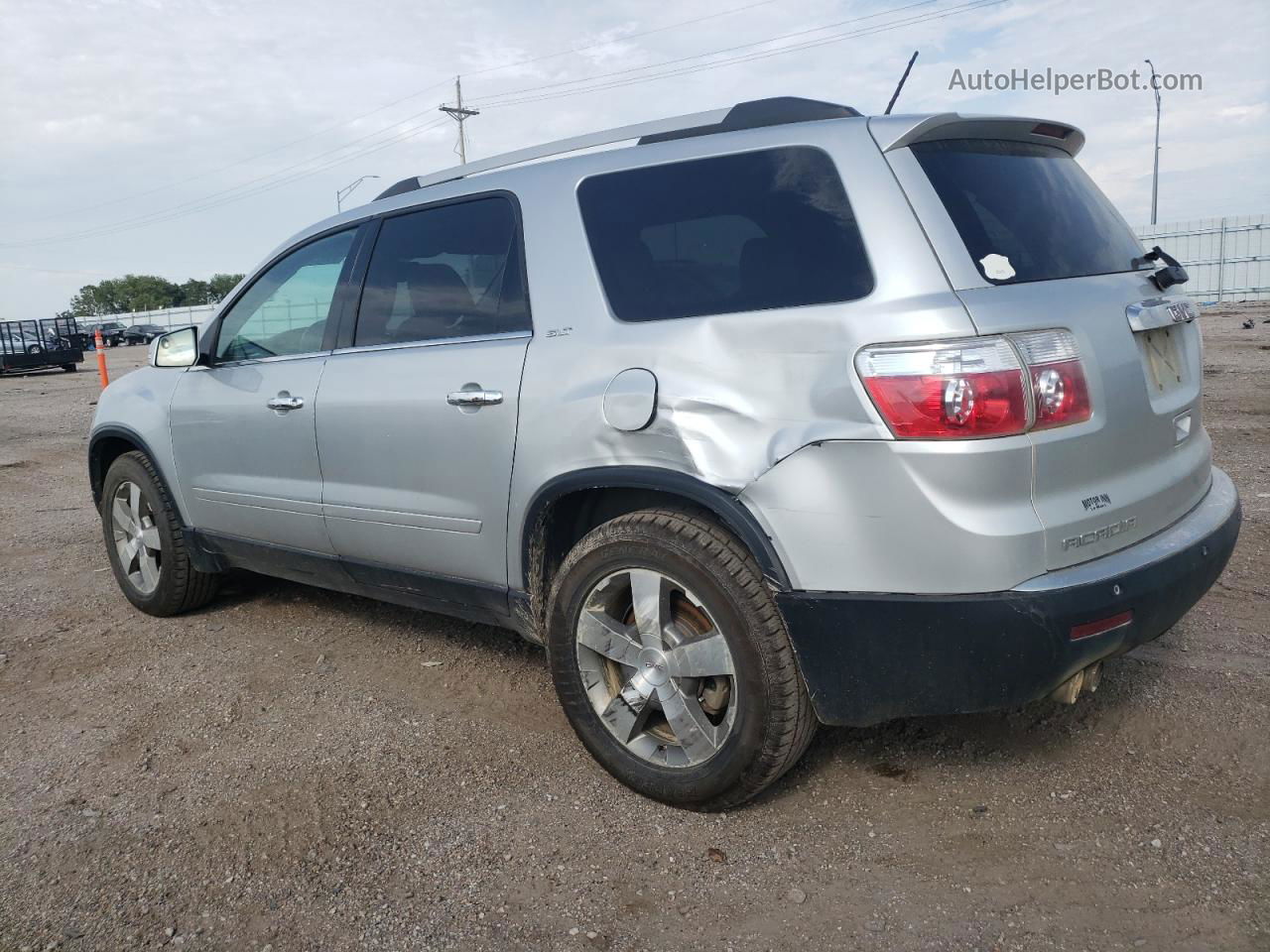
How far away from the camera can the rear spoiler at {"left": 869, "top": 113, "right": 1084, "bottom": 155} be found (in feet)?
8.60

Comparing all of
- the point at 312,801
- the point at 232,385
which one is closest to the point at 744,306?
the point at 312,801

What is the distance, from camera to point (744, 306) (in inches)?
106

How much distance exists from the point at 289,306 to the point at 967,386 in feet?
9.72

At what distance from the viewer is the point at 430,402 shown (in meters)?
3.40

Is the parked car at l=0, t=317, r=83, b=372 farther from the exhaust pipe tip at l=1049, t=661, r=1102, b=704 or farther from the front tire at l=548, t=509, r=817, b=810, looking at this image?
the exhaust pipe tip at l=1049, t=661, r=1102, b=704

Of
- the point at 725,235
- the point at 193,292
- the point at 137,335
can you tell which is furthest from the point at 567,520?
the point at 193,292

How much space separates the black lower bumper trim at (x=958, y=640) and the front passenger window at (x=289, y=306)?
2.38 m

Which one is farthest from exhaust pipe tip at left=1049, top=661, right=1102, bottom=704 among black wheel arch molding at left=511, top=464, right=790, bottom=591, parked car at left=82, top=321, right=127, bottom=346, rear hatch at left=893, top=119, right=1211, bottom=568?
parked car at left=82, top=321, right=127, bottom=346

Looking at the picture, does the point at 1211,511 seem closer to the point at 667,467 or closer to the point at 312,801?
the point at 667,467

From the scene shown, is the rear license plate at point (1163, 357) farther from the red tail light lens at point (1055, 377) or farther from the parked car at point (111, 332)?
the parked car at point (111, 332)

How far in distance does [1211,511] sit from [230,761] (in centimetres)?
314

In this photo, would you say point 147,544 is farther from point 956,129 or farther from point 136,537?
point 956,129

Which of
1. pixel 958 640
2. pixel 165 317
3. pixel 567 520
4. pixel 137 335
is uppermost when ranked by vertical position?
pixel 165 317

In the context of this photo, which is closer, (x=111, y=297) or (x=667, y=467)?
(x=667, y=467)
